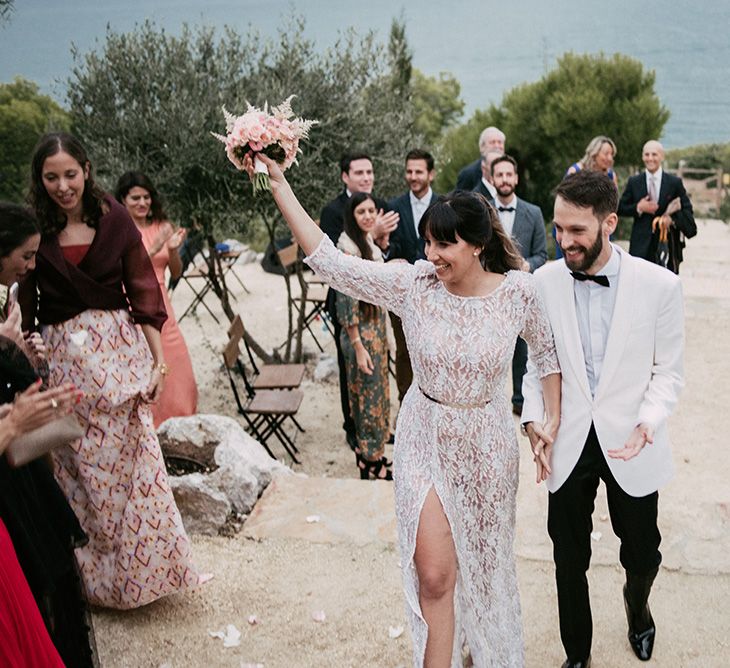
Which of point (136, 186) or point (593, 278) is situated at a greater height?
point (136, 186)

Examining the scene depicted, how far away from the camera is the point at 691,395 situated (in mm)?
7191

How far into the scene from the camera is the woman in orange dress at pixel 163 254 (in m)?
5.68

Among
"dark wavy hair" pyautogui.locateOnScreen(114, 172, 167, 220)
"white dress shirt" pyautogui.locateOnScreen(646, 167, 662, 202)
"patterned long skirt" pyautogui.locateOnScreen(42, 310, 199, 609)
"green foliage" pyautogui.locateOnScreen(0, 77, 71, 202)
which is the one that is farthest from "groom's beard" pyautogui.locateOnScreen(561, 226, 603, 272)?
"green foliage" pyautogui.locateOnScreen(0, 77, 71, 202)

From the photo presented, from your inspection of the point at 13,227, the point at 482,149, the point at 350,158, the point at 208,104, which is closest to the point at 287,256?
the point at 208,104

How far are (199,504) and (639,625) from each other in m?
2.46

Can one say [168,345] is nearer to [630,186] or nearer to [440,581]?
[440,581]

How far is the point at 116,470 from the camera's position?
3.53 m

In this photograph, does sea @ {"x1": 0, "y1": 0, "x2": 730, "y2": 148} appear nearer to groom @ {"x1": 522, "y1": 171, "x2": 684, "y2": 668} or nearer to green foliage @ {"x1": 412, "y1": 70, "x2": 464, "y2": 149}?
green foliage @ {"x1": 412, "y1": 70, "x2": 464, "y2": 149}

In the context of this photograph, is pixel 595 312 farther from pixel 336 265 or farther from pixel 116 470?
pixel 116 470

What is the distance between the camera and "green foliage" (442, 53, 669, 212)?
16.7 m

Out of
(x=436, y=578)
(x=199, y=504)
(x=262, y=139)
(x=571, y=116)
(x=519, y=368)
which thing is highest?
(x=571, y=116)

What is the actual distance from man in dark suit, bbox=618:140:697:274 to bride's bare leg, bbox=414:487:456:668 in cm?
604

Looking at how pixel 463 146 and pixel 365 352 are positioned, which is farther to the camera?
pixel 463 146

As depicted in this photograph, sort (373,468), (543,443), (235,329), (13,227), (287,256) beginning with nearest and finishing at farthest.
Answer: (13,227)
(543,443)
(373,468)
(235,329)
(287,256)
